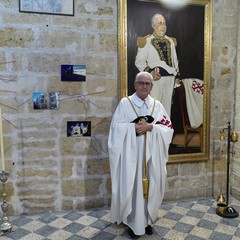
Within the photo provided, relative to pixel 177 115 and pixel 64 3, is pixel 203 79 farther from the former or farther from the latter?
pixel 64 3

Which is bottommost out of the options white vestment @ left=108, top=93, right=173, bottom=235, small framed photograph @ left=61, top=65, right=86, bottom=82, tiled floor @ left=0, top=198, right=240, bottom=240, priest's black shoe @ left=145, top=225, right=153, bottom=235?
tiled floor @ left=0, top=198, right=240, bottom=240

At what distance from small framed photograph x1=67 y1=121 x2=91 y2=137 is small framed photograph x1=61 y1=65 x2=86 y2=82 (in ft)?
1.40

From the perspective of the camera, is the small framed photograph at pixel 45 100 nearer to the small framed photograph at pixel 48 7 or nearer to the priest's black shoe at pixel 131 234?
the small framed photograph at pixel 48 7

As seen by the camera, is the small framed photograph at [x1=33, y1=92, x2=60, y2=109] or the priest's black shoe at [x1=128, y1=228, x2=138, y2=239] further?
the small framed photograph at [x1=33, y1=92, x2=60, y2=109]

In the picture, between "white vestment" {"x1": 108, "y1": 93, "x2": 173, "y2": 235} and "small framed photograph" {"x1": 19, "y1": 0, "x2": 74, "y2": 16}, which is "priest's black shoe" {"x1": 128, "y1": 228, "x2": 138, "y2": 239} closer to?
"white vestment" {"x1": 108, "y1": 93, "x2": 173, "y2": 235}

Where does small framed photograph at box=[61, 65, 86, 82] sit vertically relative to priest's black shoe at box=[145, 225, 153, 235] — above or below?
above

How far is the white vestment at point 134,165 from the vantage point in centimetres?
241

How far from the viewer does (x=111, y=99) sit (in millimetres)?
2965

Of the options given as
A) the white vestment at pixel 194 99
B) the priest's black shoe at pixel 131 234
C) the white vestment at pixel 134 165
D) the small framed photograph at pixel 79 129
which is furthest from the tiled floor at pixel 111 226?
the white vestment at pixel 194 99

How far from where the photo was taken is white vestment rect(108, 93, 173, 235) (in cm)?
241

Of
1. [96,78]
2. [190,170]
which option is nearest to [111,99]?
[96,78]

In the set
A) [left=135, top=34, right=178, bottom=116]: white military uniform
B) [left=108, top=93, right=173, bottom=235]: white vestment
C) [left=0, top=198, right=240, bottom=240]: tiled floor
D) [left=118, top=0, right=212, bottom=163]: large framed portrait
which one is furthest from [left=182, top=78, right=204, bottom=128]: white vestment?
[left=0, top=198, right=240, bottom=240]: tiled floor

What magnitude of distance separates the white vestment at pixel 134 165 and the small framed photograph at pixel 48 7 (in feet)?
3.52

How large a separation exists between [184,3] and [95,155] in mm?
1844
